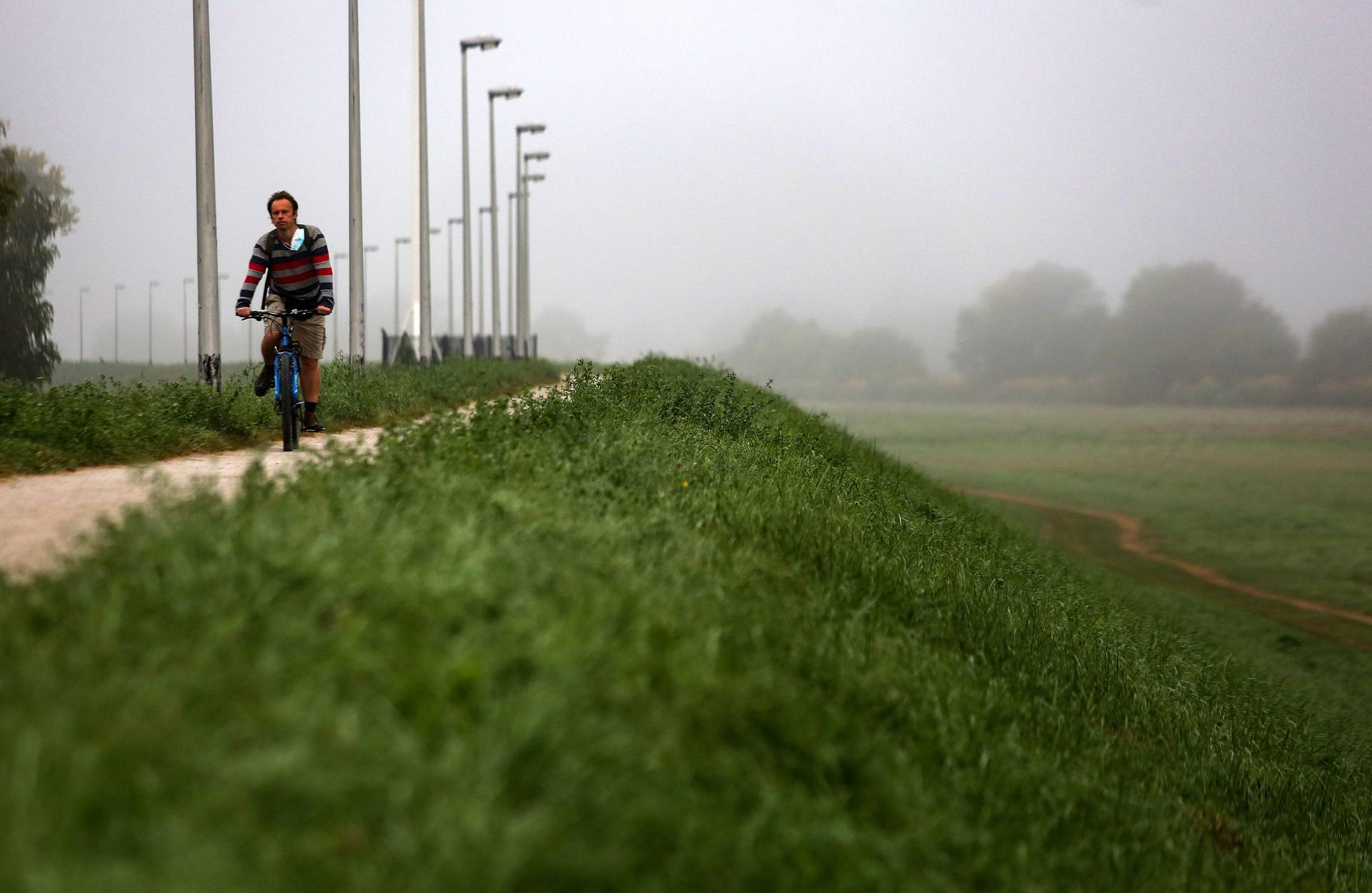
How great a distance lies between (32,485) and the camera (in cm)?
892

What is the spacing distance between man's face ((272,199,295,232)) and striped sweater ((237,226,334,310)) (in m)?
0.15

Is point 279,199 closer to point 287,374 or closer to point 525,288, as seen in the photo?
point 287,374

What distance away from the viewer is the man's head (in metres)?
10.8

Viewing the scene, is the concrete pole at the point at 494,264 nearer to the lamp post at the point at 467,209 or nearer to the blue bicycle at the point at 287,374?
the lamp post at the point at 467,209

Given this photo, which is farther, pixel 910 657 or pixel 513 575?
pixel 910 657

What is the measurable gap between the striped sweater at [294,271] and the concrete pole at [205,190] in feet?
16.5

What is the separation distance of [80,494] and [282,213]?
339 cm

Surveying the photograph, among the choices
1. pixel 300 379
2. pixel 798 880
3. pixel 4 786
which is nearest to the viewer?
pixel 4 786

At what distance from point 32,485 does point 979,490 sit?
105 m

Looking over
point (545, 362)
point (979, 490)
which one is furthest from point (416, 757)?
point (979, 490)

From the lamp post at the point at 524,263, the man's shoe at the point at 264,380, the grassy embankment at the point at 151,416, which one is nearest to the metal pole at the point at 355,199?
the grassy embankment at the point at 151,416

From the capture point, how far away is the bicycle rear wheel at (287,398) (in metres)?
11.0

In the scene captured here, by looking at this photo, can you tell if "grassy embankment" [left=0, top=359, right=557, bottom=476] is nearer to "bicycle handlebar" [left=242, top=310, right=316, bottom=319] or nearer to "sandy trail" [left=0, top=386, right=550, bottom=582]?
"sandy trail" [left=0, top=386, right=550, bottom=582]

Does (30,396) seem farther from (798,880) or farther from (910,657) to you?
(798,880)
